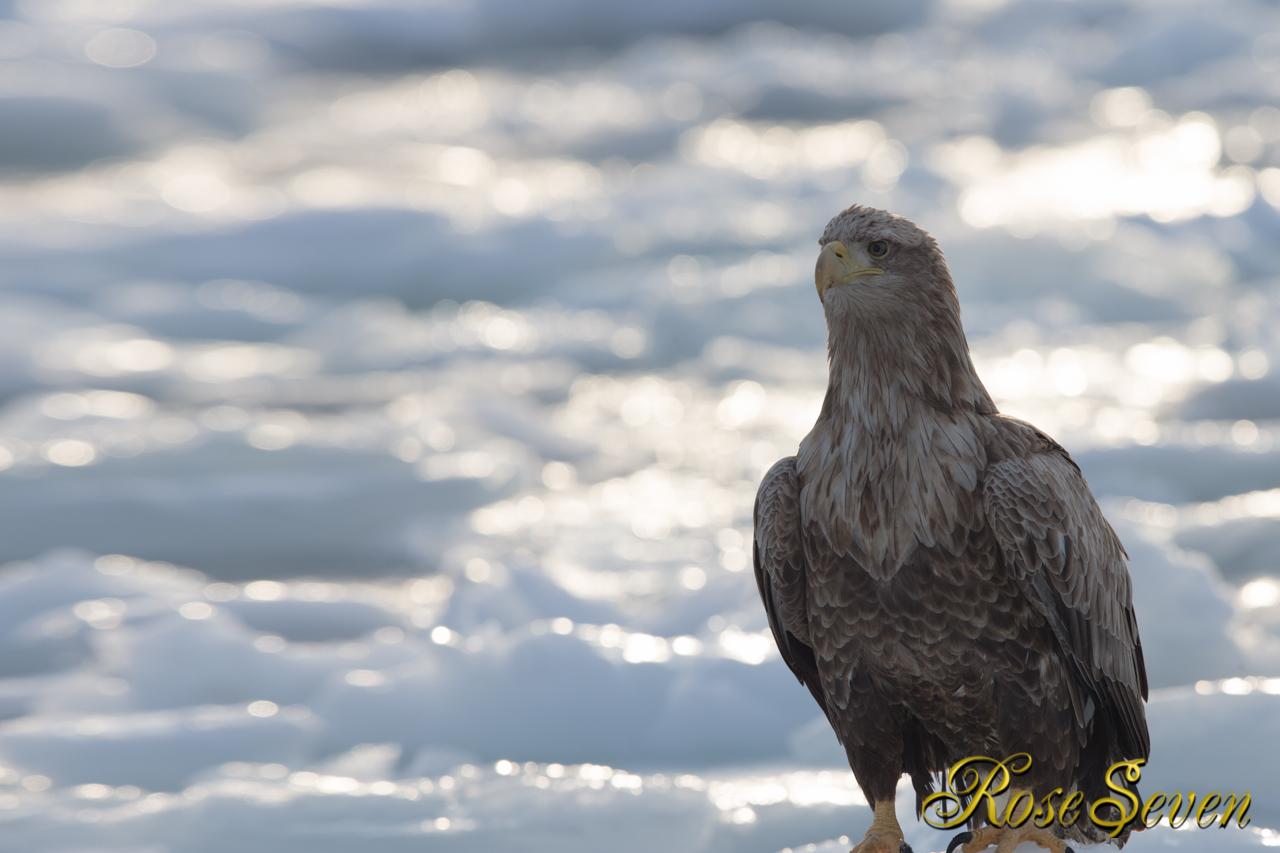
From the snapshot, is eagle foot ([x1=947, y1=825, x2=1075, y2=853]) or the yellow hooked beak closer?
the yellow hooked beak

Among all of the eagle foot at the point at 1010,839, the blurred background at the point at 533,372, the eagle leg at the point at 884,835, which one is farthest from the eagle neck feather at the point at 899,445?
the blurred background at the point at 533,372

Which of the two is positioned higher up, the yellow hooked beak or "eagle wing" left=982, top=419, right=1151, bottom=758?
the yellow hooked beak

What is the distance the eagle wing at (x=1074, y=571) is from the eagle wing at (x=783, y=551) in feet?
1.83

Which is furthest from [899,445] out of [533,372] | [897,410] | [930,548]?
[533,372]

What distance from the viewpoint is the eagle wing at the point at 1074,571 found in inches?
141

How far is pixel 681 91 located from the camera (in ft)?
92.9

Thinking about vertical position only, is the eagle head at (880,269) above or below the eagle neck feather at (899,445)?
above

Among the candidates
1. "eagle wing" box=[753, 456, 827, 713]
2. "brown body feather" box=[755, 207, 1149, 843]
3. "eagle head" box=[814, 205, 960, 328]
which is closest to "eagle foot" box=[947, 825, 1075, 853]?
"brown body feather" box=[755, 207, 1149, 843]

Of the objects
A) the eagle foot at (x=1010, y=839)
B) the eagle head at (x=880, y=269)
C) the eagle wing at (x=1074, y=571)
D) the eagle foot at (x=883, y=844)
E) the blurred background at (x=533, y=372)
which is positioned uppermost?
the blurred background at (x=533, y=372)

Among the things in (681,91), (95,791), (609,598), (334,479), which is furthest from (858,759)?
(681,91)

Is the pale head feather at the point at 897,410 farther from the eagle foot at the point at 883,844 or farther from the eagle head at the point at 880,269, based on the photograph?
the eagle foot at the point at 883,844

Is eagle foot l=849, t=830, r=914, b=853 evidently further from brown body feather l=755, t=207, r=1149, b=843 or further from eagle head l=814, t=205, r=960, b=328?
eagle head l=814, t=205, r=960, b=328

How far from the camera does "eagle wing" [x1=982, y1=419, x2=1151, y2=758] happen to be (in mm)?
3578

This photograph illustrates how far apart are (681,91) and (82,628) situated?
854 inches
